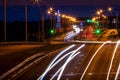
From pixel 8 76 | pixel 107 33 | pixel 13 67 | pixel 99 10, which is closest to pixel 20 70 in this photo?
pixel 13 67

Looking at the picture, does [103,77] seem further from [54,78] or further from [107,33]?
[107,33]

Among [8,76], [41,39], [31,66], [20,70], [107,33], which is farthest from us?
[107,33]

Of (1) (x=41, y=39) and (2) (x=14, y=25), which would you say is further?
(2) (x=14, y=25)

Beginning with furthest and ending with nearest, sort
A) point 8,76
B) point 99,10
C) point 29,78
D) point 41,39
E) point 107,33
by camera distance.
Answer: point 99,10, point 107,33, point 41,39, point 8,76, point 29,78

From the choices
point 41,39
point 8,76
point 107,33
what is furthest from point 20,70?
point 107,33

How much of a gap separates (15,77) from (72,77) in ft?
9.64

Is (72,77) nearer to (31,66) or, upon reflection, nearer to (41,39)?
(31,66)

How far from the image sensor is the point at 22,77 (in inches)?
857

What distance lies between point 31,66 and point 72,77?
775 cm

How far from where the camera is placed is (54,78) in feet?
66.8

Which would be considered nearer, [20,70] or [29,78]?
[29,78]

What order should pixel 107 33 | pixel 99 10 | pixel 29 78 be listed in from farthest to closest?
→ pixel 99 10 < pixel 107 33 < pixel 29 78

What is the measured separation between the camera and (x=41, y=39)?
81.3 meters

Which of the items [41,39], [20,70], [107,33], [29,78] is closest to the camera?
[29,78]
